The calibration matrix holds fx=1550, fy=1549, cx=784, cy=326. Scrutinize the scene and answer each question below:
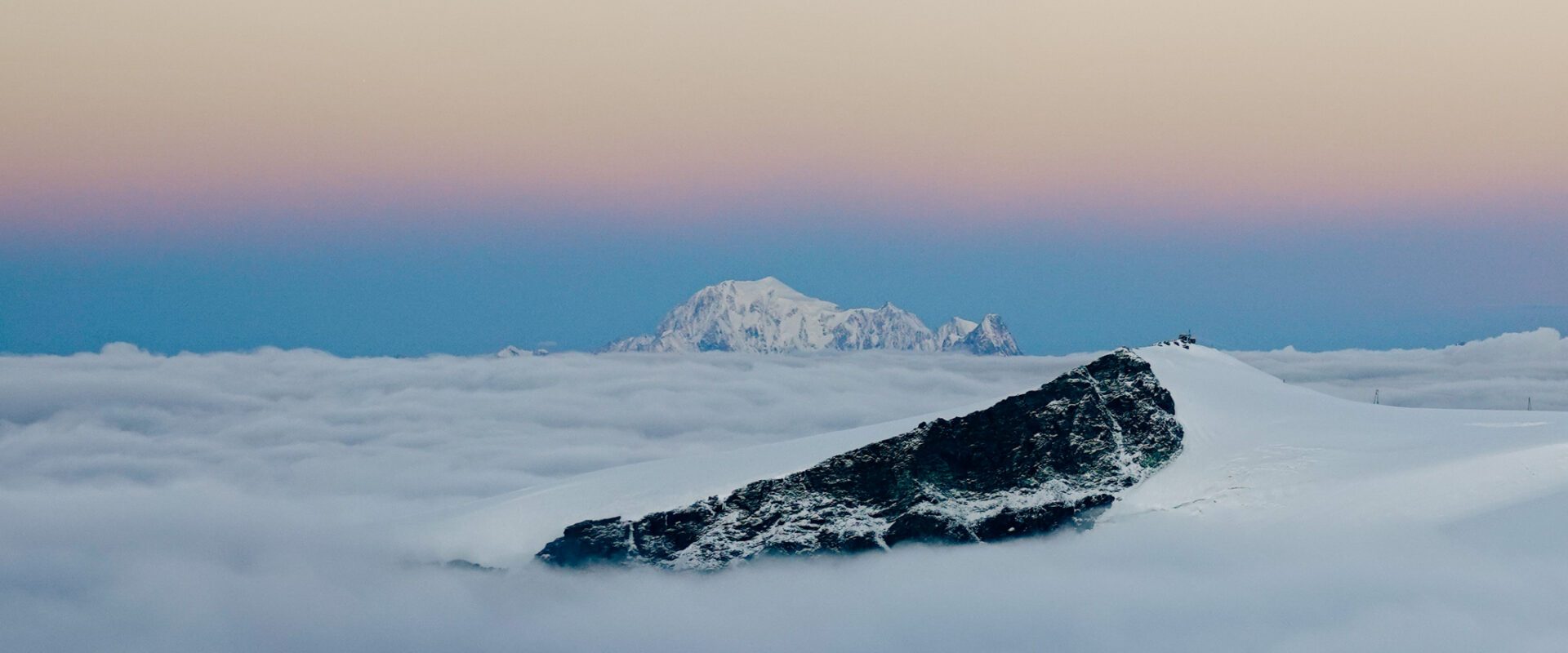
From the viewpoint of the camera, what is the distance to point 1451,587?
106375 millimetres

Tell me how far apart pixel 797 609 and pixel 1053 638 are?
22564mm

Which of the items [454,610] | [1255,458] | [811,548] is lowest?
[454,610]

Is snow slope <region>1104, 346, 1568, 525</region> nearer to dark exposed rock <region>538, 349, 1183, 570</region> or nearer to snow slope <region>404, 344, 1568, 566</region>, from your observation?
snow slope <region>404, 344, 1568, 566</region>

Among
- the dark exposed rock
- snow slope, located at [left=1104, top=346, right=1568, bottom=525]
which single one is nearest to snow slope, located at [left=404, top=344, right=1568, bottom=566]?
snow slope, located at [left=1104, top=346, right=1568, bottom=525]

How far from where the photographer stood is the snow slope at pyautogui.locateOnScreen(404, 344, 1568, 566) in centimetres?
11550

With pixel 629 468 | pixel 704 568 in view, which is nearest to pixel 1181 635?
pixel 704 568

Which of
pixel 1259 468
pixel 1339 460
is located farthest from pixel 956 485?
pixel 1339 460

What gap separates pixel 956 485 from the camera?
13325cm

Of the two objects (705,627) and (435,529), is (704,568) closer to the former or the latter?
(705,627)

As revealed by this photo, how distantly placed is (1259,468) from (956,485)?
25275 millimetres

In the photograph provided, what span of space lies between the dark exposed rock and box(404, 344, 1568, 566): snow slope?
7.77 feet

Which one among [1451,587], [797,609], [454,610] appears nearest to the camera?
[1451,587]

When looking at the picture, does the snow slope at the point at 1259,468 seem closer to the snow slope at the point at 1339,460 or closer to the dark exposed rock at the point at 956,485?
the snow slope at the point at 1339,460

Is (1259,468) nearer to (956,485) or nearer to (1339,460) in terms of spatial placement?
(1339,460)
